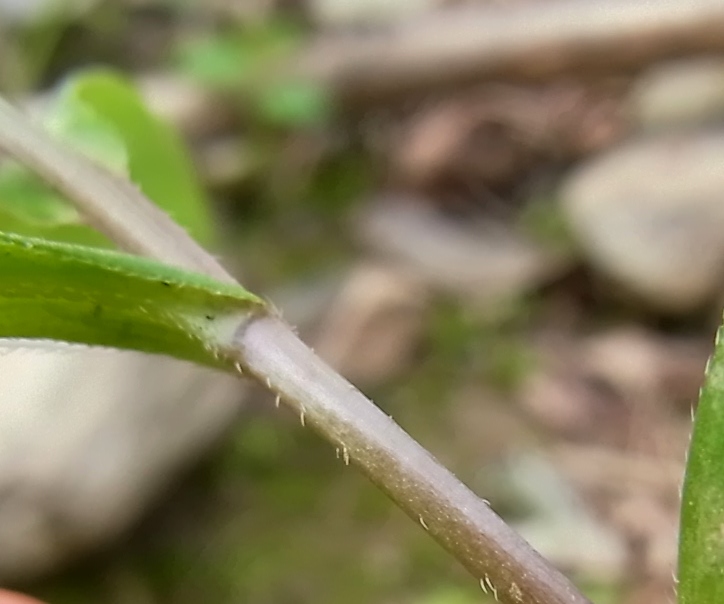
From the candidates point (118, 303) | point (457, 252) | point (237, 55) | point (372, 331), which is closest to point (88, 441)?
point (372, 331)

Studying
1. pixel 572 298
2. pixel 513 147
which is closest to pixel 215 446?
pixel 572 298

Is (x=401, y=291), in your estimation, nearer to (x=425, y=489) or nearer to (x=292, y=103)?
(x=292, y=103)

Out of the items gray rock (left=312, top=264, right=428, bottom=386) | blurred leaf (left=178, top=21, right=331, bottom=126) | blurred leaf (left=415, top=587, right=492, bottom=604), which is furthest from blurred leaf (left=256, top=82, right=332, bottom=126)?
blurred leaf (left=415, top=587, right=492, bottom=604)

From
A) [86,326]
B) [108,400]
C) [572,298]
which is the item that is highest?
[86,326]

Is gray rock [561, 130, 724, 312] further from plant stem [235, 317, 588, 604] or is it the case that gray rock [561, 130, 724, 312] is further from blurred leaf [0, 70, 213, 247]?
plant stem [235, 317, 588, 604]

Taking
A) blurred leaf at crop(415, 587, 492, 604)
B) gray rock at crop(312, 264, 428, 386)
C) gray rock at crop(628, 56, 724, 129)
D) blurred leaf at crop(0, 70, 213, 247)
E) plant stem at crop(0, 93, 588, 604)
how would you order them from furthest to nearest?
gray rock at crop(628, 56, 724, 129)
gray rock at crop(312, 264, 428, 386)
blurred leaf at crop(415, 587, 492, 604)
blurred leaf at crop(0, 70, 213, 247)
plant stem at crop(0, 93, 588, 604)

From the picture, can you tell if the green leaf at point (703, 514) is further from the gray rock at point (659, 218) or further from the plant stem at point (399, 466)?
the gray rock at point (659, 218)

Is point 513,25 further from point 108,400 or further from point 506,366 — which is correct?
point 108,400

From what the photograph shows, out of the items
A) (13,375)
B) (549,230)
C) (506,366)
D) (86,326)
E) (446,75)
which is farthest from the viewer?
(446,75)
